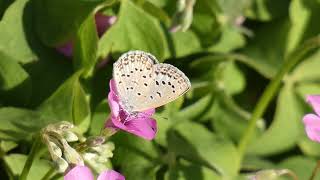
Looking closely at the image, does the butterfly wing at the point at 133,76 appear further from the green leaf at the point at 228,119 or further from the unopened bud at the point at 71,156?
the green leaf at the point at 228,119

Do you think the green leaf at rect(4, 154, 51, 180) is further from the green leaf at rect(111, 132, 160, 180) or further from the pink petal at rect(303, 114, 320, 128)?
the pink petal at rect(303, 114, 320, 128)

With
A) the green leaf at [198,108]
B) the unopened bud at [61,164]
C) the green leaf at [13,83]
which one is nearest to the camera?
the unopened bud at [61,164]

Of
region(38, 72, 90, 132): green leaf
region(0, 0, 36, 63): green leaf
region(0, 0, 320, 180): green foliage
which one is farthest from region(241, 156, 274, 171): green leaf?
region(0, 0, 36, 63): green leaf

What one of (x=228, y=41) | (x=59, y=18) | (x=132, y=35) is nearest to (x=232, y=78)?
(x=228, y=41)

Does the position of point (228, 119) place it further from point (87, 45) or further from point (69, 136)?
point (69, 136)

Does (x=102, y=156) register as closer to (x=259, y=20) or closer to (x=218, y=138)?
(x=218, y=138)

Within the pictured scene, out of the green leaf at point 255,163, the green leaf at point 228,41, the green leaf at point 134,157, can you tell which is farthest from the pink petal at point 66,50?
the green leaf at point 255,163
